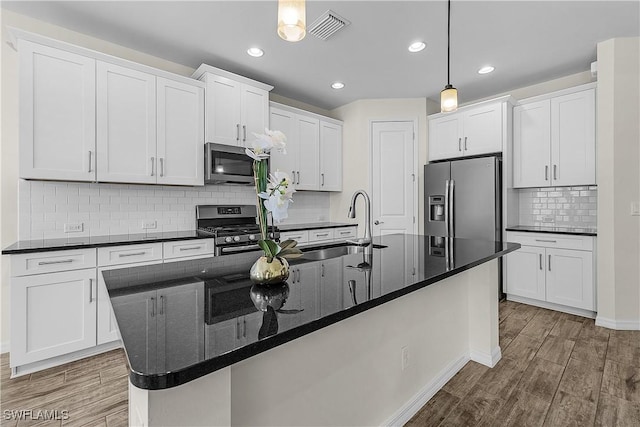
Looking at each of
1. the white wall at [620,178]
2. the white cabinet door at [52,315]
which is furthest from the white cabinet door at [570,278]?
the white cabinet door at [52,315]

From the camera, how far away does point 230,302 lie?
94cm

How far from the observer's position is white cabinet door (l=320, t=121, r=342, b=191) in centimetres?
458

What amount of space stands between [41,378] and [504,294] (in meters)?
4.66

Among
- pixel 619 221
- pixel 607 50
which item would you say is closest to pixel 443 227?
pixel 619 221

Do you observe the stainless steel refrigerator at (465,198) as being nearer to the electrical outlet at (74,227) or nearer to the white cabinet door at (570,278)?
the white cabinet door at (570,278)

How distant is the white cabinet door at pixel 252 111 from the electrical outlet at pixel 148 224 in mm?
1265

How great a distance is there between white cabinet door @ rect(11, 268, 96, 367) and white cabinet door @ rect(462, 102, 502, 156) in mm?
4345

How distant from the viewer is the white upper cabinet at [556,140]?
3357 mm

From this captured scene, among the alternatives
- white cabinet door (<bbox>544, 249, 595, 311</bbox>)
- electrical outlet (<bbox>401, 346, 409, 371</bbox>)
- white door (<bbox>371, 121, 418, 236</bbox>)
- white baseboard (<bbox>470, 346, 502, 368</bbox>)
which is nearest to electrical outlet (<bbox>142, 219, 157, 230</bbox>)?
electrical outlet (<bbox>401, 346, 409, 371</bbox>)

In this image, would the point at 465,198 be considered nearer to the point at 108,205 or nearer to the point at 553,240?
the point at 553,240

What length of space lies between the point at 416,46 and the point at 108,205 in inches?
133

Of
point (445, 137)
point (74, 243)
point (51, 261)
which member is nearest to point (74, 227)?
point (74, 243)

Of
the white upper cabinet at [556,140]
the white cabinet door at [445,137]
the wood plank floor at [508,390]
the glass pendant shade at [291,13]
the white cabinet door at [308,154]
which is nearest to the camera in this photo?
the glass pendant shade at [291,13]

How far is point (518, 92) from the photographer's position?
4129 millimetres
